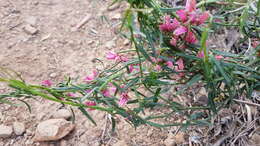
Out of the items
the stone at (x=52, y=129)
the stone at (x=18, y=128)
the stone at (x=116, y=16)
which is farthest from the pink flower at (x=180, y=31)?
the stone at (x=116, y=16)

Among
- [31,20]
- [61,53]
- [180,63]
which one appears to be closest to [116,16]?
[61,53]

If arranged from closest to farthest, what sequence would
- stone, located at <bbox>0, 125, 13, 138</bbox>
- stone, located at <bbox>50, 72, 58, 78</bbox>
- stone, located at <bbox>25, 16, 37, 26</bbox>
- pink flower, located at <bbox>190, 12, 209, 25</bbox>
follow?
pink flower, located at <bbox>190, 12, 209, 25</bbox> < stone, located at <bbox>0, 125, 13, 138</bbox> < stone, located at <bbox>50, 72, 58, 78</bbox> < stone, located at <bbox>25, 16, 37, 26</bbox>

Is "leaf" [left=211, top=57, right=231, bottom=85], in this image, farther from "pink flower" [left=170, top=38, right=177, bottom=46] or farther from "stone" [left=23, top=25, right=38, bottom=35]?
"stone" [left=23, top=25, right=38, bottom=35]

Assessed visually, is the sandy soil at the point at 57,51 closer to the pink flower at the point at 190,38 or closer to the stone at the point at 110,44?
the stone at the point at 110,44

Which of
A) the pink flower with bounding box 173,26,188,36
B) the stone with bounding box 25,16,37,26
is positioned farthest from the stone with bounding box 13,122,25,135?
the pink flower with bounding box 173,26,188,36

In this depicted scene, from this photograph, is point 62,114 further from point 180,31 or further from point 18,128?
point 180,31

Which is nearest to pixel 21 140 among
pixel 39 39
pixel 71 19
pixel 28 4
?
pixel 39 39
